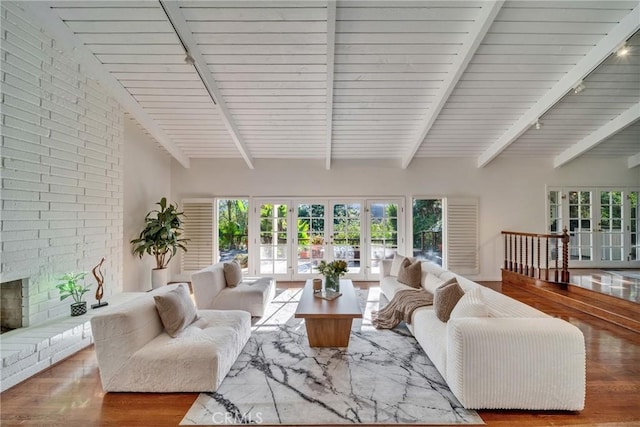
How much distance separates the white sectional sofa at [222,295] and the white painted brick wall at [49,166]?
4.49ft

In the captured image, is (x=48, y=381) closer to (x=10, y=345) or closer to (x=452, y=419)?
(x=10, y=345)

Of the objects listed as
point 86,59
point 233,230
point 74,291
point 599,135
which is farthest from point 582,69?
point 74,291

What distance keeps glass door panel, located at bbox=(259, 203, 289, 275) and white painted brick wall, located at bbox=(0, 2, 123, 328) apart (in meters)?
2.64

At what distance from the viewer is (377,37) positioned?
3.18m

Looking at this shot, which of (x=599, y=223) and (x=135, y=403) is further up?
(x=599, y=223)

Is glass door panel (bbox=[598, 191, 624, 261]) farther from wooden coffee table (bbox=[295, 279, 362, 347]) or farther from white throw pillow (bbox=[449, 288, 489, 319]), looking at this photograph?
wooden coffee table (bbox=[295, 279, 362, 347])

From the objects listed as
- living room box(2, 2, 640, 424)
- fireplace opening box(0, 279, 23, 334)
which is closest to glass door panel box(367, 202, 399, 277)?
living room box(2, 2, 640, 424)

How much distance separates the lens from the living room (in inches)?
113

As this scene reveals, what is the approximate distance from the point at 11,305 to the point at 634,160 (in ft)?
A: 32.4

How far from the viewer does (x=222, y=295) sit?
3.83 meters

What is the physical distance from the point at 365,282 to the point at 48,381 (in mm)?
4733

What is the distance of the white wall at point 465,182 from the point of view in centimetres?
602

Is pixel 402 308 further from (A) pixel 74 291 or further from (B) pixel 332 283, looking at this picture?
(A) pixel 74 291

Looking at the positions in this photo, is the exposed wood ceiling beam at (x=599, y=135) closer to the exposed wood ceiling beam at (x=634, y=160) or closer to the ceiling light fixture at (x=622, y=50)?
the exposed wood ceiling beam at (x=634, y=160)
